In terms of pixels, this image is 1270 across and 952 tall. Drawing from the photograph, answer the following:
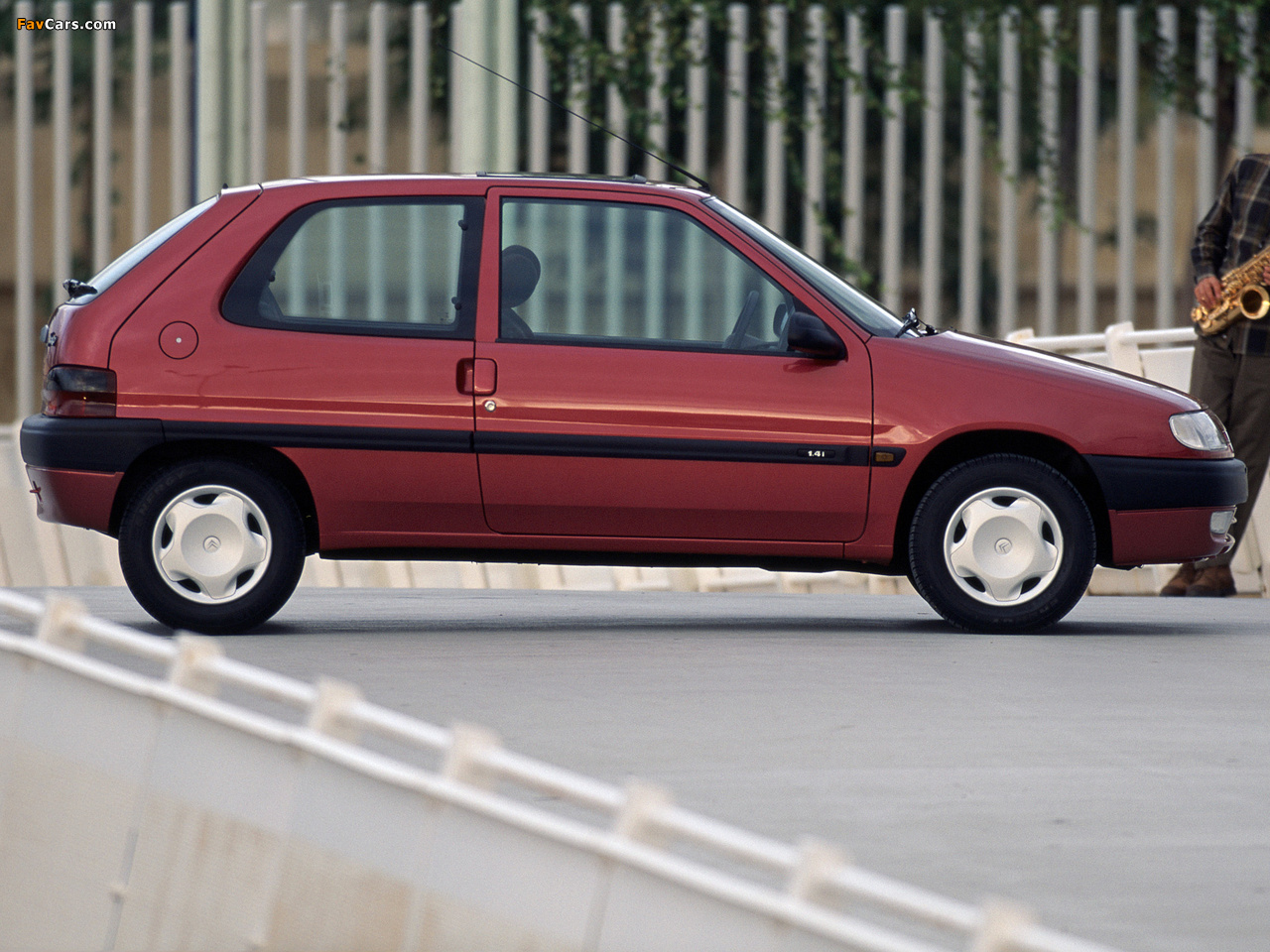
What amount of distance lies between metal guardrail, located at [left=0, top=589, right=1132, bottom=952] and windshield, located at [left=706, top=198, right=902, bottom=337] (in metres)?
3.53

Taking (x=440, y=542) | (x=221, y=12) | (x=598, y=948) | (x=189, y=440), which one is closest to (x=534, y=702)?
(x=440, y=542)

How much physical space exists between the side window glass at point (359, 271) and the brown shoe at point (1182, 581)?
425cm

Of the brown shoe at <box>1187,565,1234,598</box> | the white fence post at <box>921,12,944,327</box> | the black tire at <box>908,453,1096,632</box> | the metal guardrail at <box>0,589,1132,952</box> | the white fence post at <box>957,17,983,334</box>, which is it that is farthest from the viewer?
the white fence post at <box>921,12,944,327</box>

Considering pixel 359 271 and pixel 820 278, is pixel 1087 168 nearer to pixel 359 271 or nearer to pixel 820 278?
pixel 820 278

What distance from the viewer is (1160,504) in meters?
7.53

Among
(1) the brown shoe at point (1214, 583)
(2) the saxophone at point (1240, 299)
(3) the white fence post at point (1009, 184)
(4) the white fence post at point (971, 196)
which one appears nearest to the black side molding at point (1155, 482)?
(2) the saxophone at point (1240, 299)

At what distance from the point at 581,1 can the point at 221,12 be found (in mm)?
2239

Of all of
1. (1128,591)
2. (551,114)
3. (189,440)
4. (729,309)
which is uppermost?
(551,114)

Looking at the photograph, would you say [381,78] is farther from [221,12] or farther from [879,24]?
[879,24]

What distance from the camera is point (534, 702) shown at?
6.05 metres

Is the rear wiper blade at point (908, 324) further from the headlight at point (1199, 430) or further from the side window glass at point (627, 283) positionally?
the headlight at point (1199, 430)

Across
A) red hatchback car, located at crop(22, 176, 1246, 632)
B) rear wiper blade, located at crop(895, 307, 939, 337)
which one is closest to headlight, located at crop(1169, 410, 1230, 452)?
red hatchback car, located at crop(22, 176, 1246, 632)

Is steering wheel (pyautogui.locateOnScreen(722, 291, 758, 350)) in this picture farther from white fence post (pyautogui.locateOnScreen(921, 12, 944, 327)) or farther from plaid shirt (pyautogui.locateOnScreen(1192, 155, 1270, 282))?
white fence post (pyautogui.locateOnScreen(921, 12, 944, 327))

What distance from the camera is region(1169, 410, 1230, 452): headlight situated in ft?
24.9
